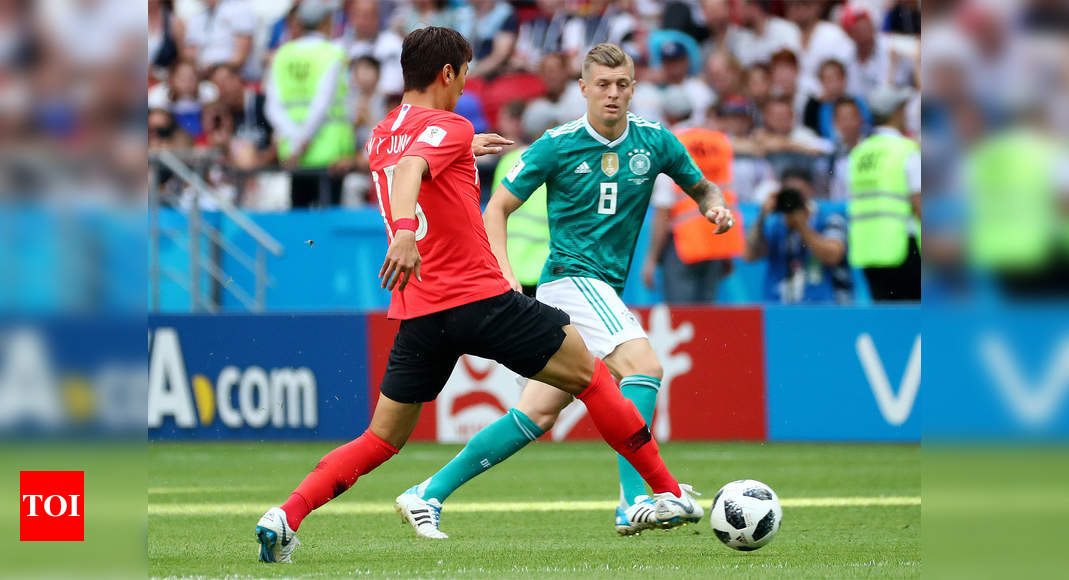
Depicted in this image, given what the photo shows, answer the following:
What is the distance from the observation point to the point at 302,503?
580cm

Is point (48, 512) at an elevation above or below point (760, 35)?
below

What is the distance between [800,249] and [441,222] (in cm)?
726

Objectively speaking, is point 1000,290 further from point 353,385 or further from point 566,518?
Result: point 353,385

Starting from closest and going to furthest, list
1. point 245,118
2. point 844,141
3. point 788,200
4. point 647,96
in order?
1. point 788,200
2. point 844,141
3. point 647,96
4. point 245,118

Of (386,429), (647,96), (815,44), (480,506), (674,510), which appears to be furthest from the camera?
(815,44)

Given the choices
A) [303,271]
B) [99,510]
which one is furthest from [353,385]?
[99,510]

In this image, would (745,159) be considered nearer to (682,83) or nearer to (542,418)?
(682,83)

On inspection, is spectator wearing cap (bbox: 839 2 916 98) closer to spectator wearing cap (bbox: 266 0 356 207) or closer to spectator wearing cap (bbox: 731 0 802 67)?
spectator wearing cap (bbox: 731 0 802 67)

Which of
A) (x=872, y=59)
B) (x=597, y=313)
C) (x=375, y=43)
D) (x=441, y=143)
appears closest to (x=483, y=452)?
(x=597, y=313)

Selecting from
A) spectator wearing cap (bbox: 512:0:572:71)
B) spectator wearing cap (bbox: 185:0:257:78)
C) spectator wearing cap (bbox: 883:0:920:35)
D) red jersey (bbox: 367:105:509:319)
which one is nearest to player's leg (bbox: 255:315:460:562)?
red jersey (bbox: 367:105:509:319)

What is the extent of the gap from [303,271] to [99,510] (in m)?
10.3

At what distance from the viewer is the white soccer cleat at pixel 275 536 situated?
18.7 feet

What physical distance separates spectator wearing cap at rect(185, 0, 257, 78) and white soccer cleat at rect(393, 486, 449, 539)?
31.2 ft

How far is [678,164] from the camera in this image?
7.12 metres
